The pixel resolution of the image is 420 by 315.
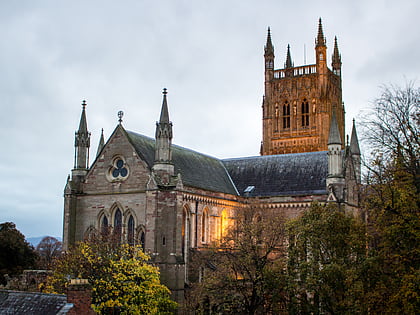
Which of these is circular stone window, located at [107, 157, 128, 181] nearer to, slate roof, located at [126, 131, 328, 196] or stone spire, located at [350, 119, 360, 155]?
slate roof, located at [126, 131, 328, 196]

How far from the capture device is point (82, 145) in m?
47.8

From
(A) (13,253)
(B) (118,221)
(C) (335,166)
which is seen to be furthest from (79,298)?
(A) (13,253)

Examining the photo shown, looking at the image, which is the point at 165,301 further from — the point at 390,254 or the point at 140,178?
the point at 390,254

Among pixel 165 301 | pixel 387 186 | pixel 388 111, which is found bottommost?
pixel 165 301

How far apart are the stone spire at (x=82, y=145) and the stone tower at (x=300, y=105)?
37.9 metres

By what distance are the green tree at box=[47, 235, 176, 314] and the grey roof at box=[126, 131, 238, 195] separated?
10214mm

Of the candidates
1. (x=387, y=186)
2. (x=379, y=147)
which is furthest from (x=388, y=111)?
(x=387, y=186)

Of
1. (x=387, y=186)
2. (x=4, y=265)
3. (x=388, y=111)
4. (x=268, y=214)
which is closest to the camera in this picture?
(x=387, y=186)

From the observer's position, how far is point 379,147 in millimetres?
28859

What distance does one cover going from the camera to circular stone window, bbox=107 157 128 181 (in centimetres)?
4506

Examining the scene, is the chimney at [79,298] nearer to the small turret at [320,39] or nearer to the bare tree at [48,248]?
the small turret at [320,39]

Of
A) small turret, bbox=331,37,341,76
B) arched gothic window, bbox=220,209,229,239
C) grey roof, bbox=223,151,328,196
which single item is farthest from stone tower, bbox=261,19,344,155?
arched gothic window, bbox=220,209,229,239

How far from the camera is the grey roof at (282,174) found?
51562 mm

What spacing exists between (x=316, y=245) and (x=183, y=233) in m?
15.1
